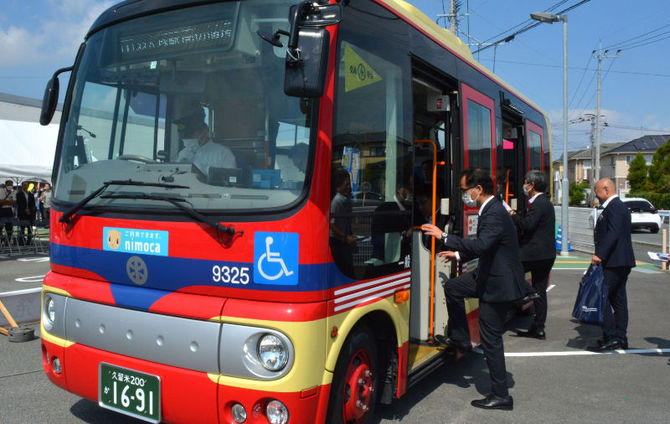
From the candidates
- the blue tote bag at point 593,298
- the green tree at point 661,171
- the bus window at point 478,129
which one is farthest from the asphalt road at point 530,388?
the green tree at point 661,171

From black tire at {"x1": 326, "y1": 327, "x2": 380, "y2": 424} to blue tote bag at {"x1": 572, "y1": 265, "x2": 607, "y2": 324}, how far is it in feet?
11.3

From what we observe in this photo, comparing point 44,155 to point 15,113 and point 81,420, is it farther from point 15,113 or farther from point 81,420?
point 81,420

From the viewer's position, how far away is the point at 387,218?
3697 millimetres

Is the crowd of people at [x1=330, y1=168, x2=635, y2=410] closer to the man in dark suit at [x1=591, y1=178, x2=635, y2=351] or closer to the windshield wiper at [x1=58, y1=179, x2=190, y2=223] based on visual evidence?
the man in dark suit at [x1=591, y1=178, x2=635, y2=351]

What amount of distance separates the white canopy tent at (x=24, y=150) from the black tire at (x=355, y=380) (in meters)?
13.9

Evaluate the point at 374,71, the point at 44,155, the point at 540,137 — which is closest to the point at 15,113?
the point at 44,155

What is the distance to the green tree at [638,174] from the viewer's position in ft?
187

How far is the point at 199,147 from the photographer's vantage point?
319cm

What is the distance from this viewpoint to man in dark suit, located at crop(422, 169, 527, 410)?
4277mm

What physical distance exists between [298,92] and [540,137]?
290 inches

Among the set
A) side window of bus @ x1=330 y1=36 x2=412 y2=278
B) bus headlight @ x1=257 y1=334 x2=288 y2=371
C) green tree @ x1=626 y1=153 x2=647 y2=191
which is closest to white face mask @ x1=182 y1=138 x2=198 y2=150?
side window of bus @ x1=330 y1=36 x2=412 y2=278

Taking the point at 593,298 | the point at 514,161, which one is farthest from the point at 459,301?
the point at 514,161

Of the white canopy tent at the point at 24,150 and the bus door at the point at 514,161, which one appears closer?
Answer: the bus door at the point at 514,161

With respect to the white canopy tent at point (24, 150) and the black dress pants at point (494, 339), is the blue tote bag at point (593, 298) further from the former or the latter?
the white canopy tent at point (24, 150)
